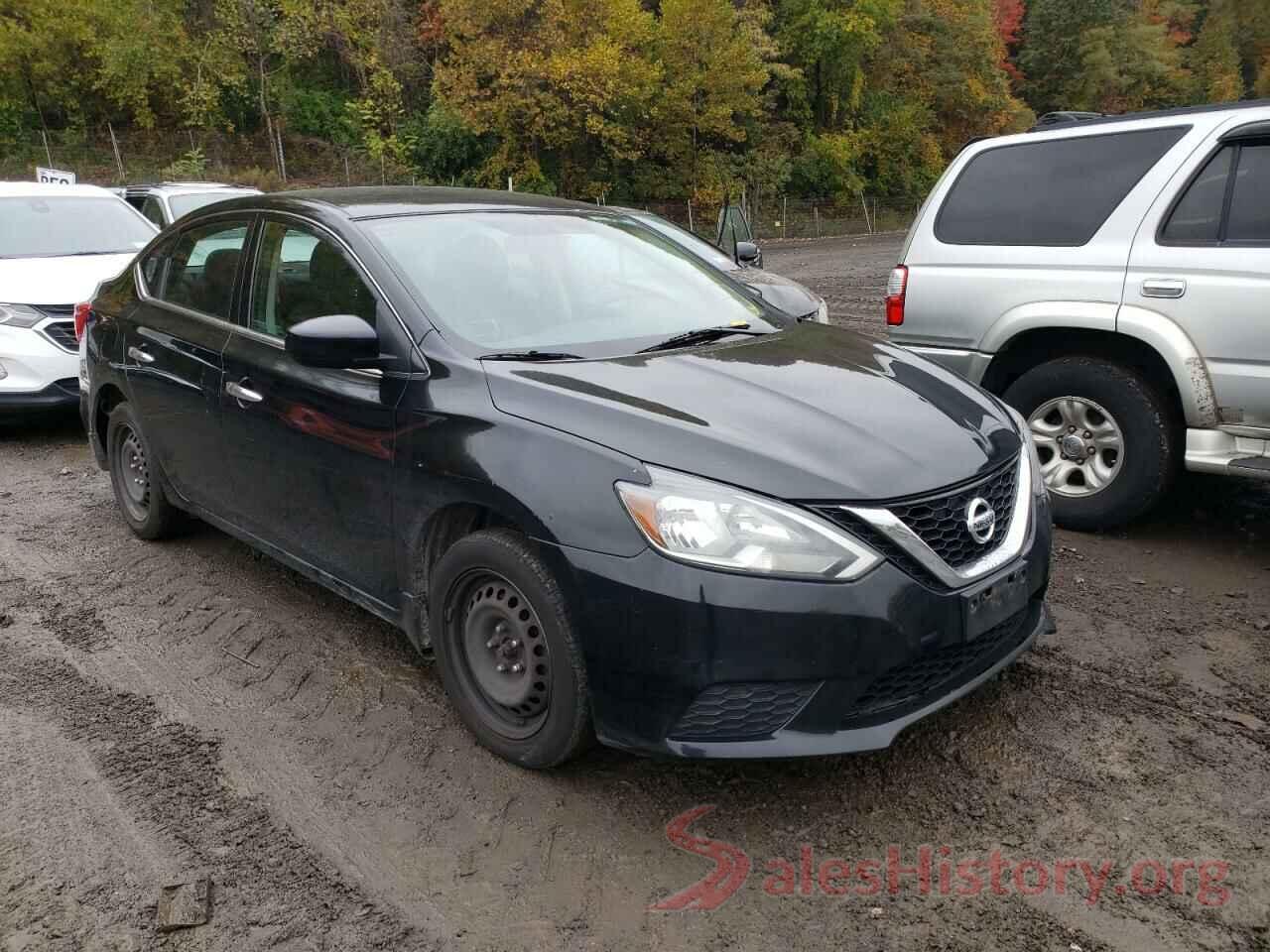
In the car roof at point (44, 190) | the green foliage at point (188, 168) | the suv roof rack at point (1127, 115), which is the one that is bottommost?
the car roof at point (44, 190)

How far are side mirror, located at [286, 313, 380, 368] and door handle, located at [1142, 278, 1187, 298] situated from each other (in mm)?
3552

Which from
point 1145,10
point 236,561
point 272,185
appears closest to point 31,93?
point 272,185

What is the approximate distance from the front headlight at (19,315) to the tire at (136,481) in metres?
2.51

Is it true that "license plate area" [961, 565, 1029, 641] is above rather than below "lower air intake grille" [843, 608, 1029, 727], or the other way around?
above

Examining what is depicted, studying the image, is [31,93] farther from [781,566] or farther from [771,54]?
[781,566]

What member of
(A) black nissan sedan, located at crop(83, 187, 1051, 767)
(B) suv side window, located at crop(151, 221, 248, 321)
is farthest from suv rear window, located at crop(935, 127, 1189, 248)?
(B) suv side window, located at crop(151, 221, 248, 321)

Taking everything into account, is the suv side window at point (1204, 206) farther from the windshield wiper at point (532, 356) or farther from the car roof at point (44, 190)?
the car roof at point (44, 190)

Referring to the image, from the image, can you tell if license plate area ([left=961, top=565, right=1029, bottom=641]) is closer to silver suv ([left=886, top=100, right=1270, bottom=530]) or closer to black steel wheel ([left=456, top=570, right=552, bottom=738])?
black steel wheel ([left=456, top=570, right=552, bottom=738])

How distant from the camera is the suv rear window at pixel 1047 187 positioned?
4.97 m

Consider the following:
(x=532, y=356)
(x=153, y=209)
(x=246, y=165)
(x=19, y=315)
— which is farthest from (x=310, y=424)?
(x=246, y=165)

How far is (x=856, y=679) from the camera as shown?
2596mm

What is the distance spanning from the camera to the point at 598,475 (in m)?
2.70

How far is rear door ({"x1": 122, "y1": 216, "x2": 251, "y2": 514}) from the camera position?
425 cm

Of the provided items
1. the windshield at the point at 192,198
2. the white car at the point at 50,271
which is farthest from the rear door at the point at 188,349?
the windshield at the point at 192,198
